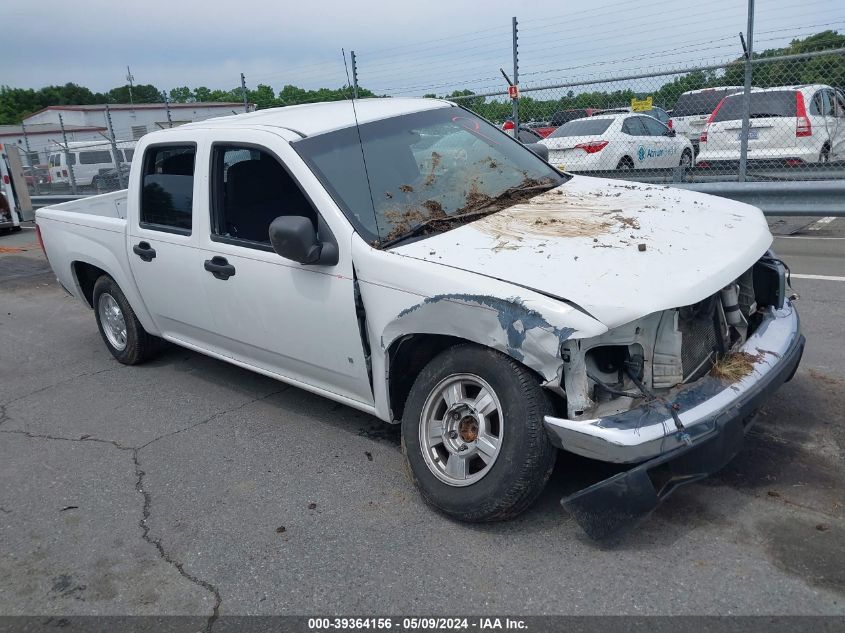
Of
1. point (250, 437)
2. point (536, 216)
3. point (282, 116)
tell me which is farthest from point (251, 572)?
point (282, 116)

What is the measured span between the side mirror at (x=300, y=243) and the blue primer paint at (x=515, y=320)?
36.8 inches

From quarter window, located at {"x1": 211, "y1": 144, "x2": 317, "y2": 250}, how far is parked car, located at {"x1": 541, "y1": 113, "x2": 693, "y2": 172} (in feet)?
25.6

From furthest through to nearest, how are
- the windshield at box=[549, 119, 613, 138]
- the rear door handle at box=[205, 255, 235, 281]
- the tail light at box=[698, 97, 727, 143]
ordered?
the windshield at box=[549, 119, 613, 138], the tail light at box=[698, 97, 727, 143], the rear door handle at box=[205, 255, 235, 281]

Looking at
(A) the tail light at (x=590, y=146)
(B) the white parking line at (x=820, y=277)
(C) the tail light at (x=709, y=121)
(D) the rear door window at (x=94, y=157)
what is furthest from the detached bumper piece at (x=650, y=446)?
(D) the rear door window at (x=94, y=157)

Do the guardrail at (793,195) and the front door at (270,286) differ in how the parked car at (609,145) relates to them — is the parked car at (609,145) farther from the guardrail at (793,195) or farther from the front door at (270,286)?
the front door at (270,286)

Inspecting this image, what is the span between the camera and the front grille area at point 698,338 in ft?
10.5

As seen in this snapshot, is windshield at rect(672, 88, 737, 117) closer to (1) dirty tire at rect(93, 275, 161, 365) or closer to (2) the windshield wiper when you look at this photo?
(2) the windshield wiper

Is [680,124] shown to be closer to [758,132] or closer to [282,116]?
[758,132]

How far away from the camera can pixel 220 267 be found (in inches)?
173

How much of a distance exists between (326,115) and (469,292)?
6.21 feet

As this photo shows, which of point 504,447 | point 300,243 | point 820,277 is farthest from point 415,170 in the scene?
point 820,277

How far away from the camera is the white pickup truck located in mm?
2930

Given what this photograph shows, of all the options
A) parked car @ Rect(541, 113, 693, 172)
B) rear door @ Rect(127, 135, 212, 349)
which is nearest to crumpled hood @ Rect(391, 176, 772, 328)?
rear door @ Rect(127, 135, 212, 349)

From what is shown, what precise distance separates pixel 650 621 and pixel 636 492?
457mm
